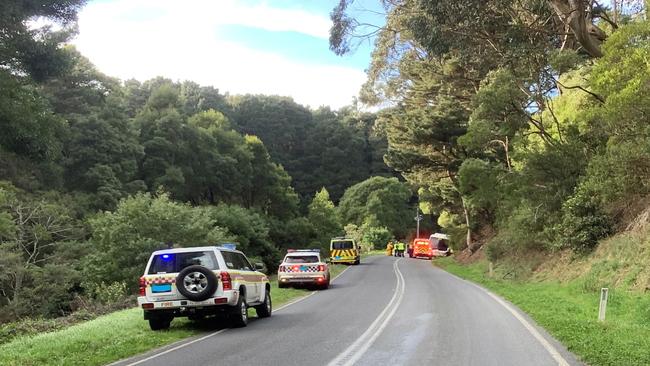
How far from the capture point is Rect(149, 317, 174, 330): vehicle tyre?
512 inches

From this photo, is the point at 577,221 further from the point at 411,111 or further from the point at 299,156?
the point at 299,156

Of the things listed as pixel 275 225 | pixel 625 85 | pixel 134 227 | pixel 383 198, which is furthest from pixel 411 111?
pixel 383 198

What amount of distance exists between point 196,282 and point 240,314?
140 cm

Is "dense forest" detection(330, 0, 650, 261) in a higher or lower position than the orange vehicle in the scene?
higher

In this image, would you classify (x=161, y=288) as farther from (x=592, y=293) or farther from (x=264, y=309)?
(x=592, y=293)

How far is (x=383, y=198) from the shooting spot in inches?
3971

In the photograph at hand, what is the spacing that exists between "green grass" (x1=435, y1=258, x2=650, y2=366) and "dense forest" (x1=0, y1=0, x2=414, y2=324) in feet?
38.9

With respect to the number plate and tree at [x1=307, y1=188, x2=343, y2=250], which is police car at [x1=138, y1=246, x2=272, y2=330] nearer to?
the number plate

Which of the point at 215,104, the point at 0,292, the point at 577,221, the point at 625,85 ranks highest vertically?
the point at 215,104

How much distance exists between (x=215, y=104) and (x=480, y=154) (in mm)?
68673

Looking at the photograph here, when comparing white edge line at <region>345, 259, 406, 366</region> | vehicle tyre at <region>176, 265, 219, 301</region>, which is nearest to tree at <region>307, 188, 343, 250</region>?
white edge line at <region>345, 259, 406, 366</region>

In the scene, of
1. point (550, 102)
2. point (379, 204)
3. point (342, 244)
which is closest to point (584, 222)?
point (550, 102)

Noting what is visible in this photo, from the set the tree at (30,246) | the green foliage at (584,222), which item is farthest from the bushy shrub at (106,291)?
the green foliage at (584,222)

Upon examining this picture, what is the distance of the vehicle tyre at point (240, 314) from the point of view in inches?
520
